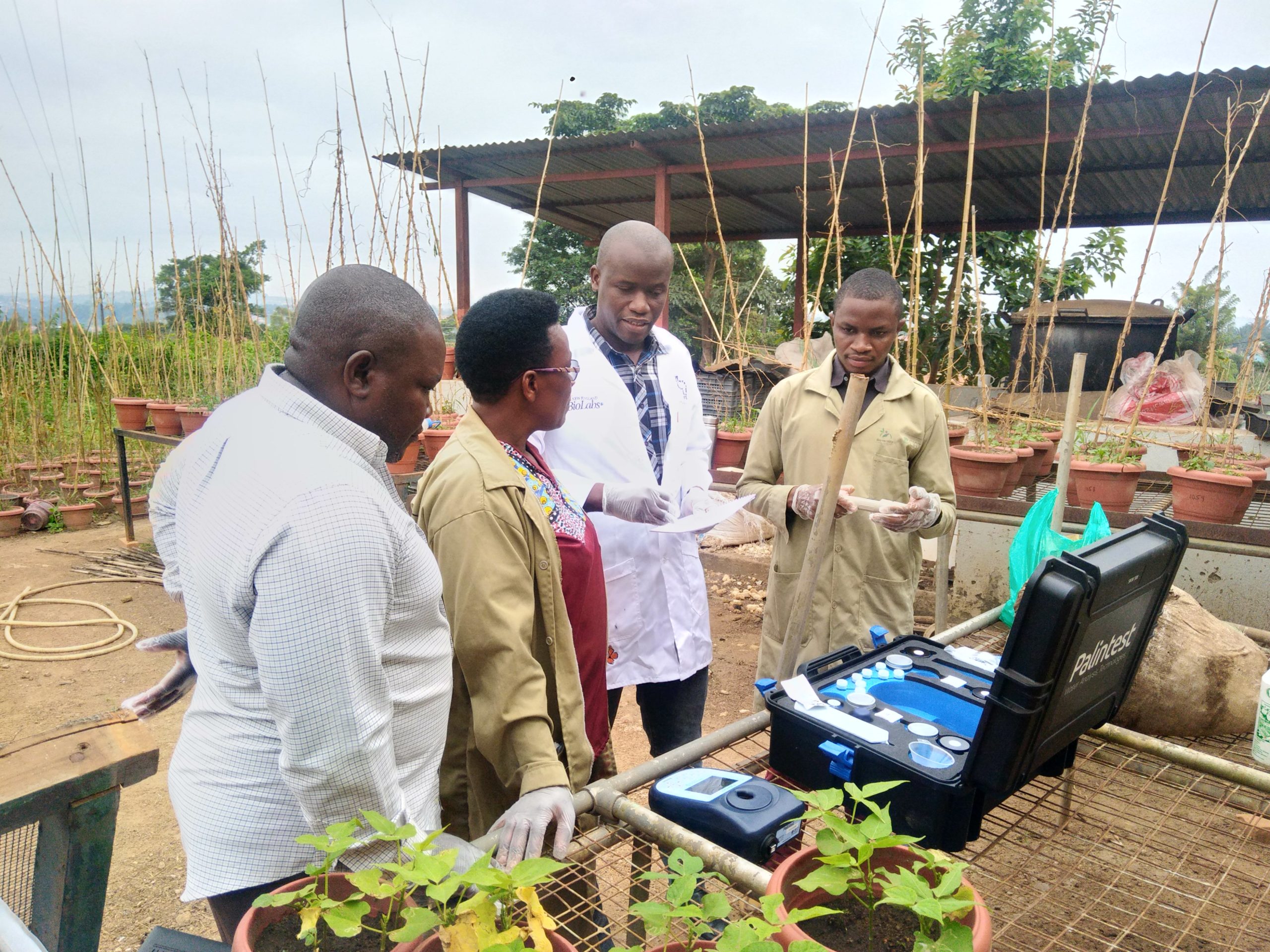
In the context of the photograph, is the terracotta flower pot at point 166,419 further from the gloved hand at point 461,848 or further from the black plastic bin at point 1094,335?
the black plastic bin at point 1094,335

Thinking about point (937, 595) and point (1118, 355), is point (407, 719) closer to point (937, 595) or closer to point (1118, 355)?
point (937, 595)

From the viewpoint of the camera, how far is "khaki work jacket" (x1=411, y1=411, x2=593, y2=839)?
52.4 inches

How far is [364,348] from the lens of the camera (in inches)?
43.3

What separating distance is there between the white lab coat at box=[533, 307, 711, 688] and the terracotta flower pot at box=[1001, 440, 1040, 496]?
2234mm

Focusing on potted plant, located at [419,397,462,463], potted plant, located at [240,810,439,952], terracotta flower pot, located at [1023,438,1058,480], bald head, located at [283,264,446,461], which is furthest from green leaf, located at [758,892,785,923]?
terracotta flower pot, located at [1023,438,1058,480]

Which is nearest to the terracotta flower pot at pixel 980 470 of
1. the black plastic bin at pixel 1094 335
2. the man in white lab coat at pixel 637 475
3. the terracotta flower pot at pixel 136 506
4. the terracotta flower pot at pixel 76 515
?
the man in white lab coat at pixel 637 475

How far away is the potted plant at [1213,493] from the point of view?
331 cm

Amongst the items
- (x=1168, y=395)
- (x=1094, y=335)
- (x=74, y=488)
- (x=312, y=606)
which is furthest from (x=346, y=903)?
(x=1094, y=335)

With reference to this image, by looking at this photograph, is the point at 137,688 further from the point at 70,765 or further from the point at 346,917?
the point at 346,917

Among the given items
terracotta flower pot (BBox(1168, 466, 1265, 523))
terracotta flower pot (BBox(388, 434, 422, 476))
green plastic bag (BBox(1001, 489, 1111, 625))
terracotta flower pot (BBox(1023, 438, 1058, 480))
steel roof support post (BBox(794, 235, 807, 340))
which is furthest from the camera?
steel roof support post (BBox(794, 235, 807, 340))

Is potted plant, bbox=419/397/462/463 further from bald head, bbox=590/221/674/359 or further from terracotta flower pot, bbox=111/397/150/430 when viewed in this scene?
terracotta flower pot, bbox=111/397/150/430

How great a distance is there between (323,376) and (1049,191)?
28.8 ft

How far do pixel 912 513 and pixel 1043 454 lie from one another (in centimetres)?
294

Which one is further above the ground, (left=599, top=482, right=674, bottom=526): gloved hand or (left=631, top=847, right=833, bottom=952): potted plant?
(left=599, top=482, right=674, bottom=526): gloved hand
